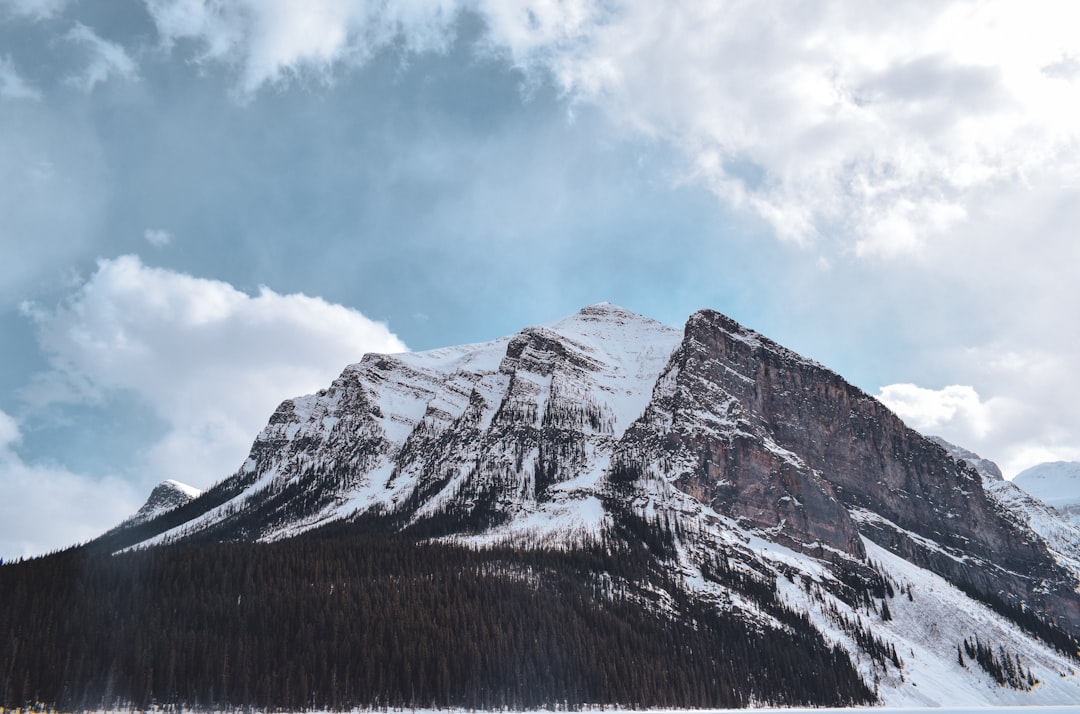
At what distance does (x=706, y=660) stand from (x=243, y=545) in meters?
86.1

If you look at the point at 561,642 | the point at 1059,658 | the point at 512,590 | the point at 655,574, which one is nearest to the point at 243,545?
the point at 512,590

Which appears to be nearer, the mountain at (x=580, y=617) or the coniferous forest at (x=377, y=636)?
the coniferous forest at (x=377, y=636)

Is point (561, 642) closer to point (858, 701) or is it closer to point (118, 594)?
point (858, 701)

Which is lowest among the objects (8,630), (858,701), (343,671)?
(858,701)

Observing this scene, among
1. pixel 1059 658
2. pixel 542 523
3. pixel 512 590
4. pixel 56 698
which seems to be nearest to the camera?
pixel 56 698

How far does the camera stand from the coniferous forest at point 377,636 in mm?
89250

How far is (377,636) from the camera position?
100812mm

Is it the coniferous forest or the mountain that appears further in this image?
the mountain

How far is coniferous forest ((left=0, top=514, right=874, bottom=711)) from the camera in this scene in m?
89.2

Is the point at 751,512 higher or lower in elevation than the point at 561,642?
higher

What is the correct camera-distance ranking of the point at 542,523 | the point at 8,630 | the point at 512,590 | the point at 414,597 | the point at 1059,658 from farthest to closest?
the point at 542,523 → the point at 1059,658 → the point at 512,590 → the point at 414,597 → the point at 8,630

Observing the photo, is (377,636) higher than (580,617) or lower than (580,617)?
lower

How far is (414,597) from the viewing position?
113 m

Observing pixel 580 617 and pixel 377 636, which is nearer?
pixel 377 636
